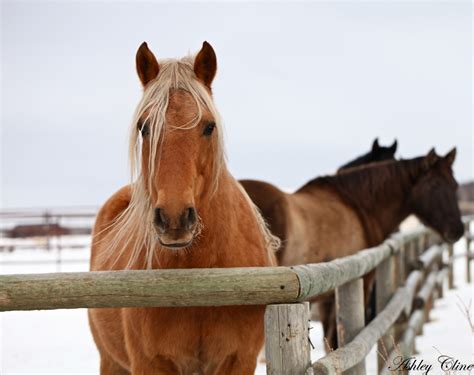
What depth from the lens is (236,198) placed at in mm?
3021

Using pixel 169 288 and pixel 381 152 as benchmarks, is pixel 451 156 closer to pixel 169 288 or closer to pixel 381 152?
pixel 381 152

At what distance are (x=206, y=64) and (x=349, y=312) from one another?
178 cm

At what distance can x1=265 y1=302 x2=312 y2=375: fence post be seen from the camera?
2.20 m

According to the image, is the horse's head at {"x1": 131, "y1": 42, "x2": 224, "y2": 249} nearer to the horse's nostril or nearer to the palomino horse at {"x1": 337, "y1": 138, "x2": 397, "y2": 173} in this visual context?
the horse's nostril

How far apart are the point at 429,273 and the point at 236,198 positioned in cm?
667

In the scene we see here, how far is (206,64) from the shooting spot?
2777 mm

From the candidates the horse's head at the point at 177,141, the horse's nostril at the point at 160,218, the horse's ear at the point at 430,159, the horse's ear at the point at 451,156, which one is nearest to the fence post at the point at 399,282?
the horse's ear at the point at 430,159

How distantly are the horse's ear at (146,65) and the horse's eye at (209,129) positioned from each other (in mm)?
446

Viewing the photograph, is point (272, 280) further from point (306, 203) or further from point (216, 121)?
point (306, 203)

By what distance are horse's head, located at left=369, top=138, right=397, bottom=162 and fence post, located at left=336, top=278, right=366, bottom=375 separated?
4.25 m

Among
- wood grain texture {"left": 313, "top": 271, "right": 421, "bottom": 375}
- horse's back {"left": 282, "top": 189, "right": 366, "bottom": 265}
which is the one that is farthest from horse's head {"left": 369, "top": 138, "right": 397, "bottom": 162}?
wood grain texture {"left": 313, "top": 271, "right": 421, "bottom": 375}

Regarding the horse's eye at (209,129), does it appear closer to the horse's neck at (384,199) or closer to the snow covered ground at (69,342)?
the snow covered ground at (69,342)
